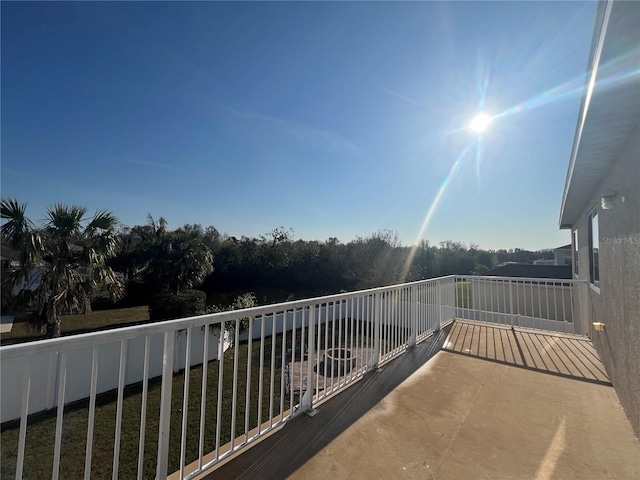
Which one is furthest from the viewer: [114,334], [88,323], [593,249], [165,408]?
[88,323]

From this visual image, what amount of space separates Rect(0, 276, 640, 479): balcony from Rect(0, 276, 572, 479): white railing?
18 millimetres

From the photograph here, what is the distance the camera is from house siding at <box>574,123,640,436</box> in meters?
2.20

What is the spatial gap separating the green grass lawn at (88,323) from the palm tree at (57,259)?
6.83ft

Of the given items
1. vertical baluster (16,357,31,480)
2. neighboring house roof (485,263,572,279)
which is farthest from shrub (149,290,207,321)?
neighboring house roof (485,263,572,279)

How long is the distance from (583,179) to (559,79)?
175cm

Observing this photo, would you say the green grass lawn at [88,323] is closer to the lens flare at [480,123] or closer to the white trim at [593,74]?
the white trim at [593,74]

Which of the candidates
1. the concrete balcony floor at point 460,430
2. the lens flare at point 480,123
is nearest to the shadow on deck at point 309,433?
the concrete balcony floor at point 460,430

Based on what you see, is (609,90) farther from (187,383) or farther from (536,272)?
(536,272)

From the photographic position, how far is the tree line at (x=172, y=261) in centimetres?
671

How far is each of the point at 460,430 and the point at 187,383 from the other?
213 cm

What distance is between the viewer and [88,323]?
11469 mm

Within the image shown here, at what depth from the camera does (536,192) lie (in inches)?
327

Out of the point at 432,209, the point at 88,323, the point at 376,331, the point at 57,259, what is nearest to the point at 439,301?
the point at 376,331

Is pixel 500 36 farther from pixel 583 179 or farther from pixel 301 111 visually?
pixel 301 111
